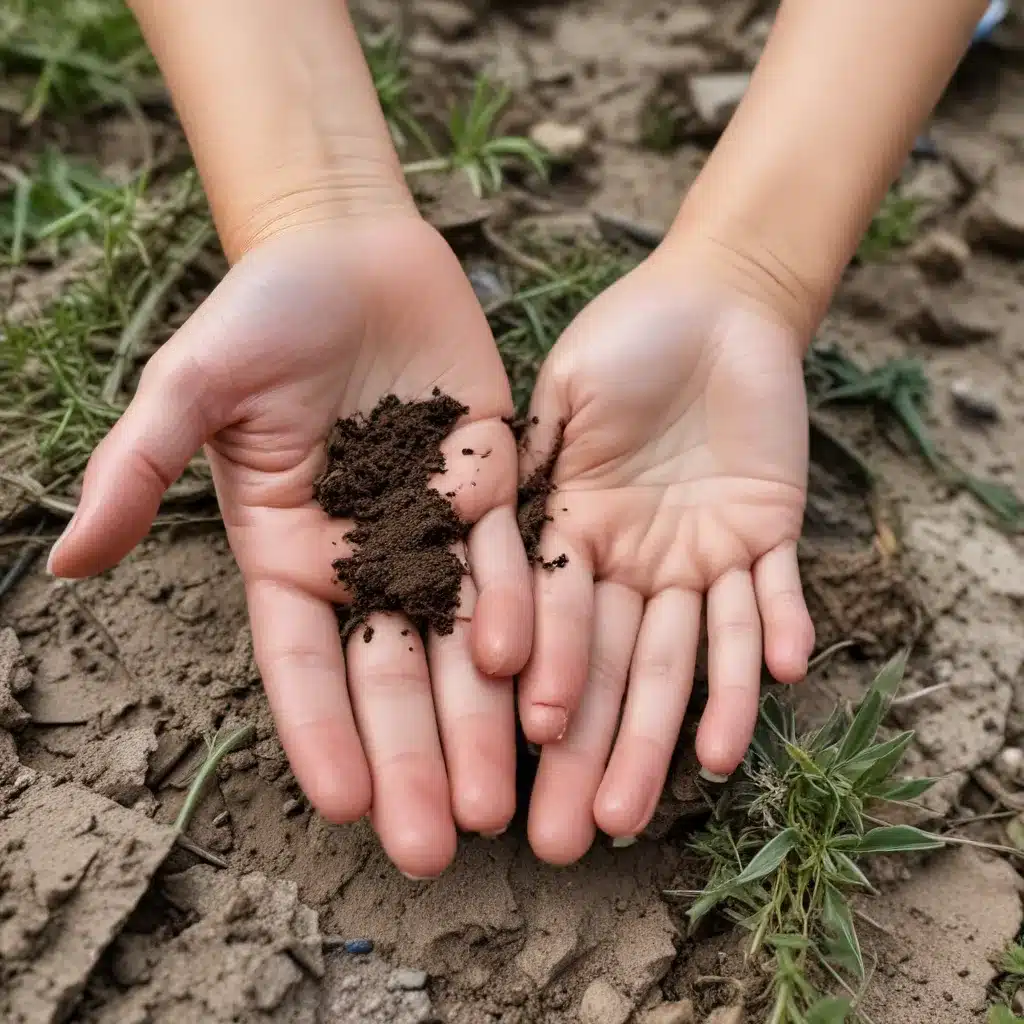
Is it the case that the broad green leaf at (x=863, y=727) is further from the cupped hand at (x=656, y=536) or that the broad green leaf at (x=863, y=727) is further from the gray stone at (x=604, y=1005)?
the gray stone at (x=604, y=1005)

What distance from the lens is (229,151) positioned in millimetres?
2057

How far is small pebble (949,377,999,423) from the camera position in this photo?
2.74 m

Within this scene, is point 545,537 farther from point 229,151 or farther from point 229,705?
point 229,151

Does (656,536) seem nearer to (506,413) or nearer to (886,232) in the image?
(506,413)

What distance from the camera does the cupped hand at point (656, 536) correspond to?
64.7 inches

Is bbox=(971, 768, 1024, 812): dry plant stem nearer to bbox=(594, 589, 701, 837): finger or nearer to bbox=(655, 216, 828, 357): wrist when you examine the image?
bbox=(594, 589, 701, 837): finger

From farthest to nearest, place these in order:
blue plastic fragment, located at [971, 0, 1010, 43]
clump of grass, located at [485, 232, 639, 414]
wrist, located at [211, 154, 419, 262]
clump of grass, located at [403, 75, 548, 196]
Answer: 1. blue plastic fragment, located at [971, 0, 1010, 43]
2. clump of grass, located at [403, 75, 548, 196]
3. clump of grass, located at [485, 232, 639, 414]
4. wrist, located at [211, 154, 419, 262]

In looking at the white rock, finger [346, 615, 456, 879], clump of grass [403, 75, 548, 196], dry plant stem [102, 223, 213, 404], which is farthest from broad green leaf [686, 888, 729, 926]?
the white rock

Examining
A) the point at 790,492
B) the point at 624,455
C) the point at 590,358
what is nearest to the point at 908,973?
the point at 790,492

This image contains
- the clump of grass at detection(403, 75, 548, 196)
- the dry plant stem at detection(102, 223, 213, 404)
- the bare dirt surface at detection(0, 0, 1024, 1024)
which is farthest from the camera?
the clump of grass at detection(403, 75, 548, 196)

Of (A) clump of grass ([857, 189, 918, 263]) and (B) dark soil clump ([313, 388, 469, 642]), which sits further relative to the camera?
(A) clump of grass ([857, 189, 918, 263])

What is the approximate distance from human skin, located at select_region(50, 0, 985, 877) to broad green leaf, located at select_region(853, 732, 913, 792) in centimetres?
20

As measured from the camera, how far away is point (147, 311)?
93.8 inches

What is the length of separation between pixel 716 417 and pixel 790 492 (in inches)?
8.5
